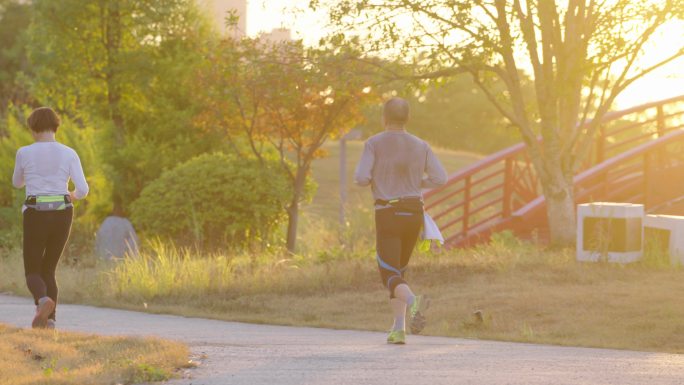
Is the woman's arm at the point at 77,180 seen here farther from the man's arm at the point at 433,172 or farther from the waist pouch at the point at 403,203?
the man's arm at the point at 433,172

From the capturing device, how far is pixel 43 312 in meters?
9.56

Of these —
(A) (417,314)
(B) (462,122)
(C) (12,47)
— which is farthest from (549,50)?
(B) (462,122)

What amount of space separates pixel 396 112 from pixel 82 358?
2873 mm

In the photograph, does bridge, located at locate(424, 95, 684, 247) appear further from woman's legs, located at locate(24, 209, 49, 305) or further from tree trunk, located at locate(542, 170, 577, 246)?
woman's legs, located at locate(24, 209, 49, 305)

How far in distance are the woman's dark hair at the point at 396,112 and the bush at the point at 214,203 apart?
33.0ft

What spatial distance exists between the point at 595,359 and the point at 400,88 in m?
9.98

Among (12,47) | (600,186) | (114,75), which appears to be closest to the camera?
(600,186)

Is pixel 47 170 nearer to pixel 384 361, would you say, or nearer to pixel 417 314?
pixel 417 314

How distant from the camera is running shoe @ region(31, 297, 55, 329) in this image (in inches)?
376

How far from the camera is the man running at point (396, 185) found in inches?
355

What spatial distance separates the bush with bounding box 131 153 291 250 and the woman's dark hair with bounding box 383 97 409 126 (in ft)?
33.0

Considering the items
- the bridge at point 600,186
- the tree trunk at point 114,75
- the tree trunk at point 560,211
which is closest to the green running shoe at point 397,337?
the tree trunk at point 560,211

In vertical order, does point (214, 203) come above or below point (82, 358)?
above

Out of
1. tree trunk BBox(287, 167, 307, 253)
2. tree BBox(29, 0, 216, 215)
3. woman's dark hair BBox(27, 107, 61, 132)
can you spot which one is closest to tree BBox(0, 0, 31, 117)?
tree BBox(29, 0, 216, 215)
